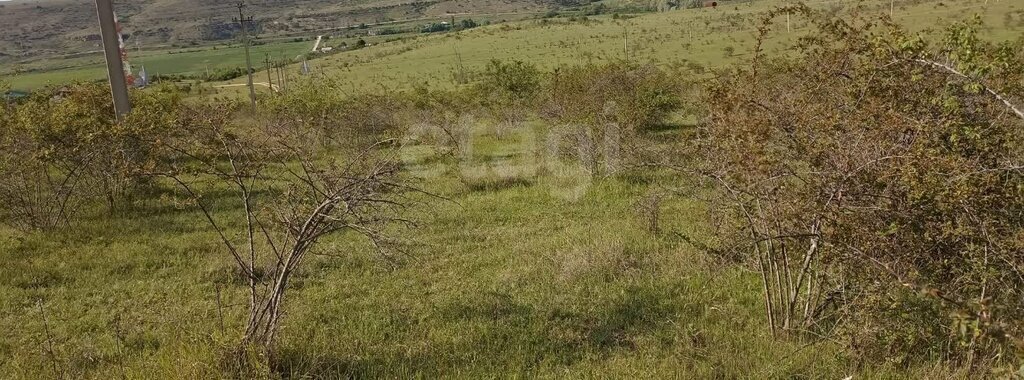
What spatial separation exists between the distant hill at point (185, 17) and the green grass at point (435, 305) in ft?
335

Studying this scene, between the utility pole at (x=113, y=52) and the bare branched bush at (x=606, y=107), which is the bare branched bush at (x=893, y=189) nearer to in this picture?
the bare branched bush at (x=606, y=107)

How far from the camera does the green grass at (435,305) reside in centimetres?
448

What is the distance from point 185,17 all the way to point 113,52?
453ft

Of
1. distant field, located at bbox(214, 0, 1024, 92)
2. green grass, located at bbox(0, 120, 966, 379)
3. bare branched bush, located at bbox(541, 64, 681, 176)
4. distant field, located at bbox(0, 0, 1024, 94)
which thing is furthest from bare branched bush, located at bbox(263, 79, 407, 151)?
distant field, located at bbox(214, 0, 1024, 92)

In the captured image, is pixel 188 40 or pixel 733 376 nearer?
pixel 733 376

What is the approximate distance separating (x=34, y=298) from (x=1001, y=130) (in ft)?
27.3

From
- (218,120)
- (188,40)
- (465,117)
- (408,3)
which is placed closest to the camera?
(218,120)

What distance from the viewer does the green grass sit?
14.7 feet

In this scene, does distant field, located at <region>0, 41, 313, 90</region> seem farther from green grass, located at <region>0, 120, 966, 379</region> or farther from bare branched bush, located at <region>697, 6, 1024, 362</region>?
bare branched bush, located at <region>697, 6, 1024, 362</region>

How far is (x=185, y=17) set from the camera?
5187 inches

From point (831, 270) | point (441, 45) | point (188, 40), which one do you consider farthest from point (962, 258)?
point (188, 40)

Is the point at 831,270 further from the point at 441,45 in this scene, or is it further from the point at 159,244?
the point at 441,45

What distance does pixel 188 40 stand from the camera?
371 ft

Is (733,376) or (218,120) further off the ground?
(218,120)
